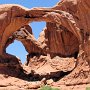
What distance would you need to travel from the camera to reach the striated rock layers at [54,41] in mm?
22766

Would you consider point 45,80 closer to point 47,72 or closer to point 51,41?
point 47,72

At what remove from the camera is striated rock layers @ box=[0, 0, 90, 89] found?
74.7 feet

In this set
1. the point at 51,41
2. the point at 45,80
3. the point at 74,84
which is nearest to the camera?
the point at 74,84

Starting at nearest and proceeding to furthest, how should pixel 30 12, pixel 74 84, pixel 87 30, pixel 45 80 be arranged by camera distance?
pixel 87 30 < pixel 74 84 < pixel 45 80 < pixel 30 12

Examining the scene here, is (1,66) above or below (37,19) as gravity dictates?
below

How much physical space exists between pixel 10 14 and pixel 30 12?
155 centimetres

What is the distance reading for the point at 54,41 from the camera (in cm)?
3127

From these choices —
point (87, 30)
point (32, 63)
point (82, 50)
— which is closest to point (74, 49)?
point (32, 63)

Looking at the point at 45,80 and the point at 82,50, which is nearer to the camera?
the point at 82,50

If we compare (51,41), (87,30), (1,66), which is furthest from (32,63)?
(87,30)

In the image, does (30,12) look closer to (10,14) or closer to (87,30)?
(10,14)

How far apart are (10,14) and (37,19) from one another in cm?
212

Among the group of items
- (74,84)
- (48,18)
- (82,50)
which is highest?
(48,18)

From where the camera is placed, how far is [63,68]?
2898cm
